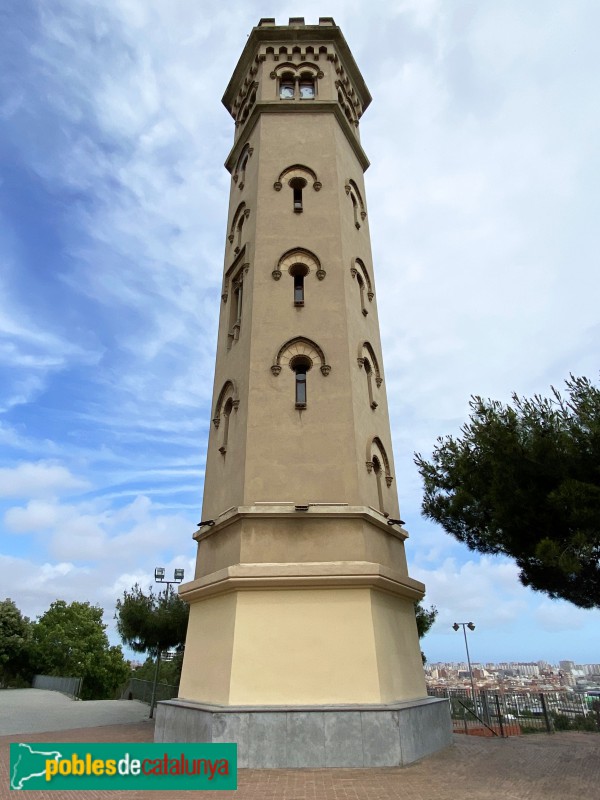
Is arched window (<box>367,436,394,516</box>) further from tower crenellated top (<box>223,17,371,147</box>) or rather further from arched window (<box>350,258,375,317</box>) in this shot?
tower crenellated top (<box>223,17,371,147</box>)

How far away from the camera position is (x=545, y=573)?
11.6 m

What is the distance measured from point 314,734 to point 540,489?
6081 millimetres

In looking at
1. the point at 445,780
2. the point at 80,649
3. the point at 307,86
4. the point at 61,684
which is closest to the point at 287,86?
the point at 307,86

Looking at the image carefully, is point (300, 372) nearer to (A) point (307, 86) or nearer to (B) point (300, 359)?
(B) point (300, 359)

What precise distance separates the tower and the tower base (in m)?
0.02

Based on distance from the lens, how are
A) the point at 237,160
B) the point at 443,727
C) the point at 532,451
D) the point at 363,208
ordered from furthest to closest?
the point at 237,160 < the point at 363,208 < the point at 443,727 < the point at 532,451

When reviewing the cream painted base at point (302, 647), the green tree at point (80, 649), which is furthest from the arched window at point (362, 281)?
the green tree at point (80, 649)

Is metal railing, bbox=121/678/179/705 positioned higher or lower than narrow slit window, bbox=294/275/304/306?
lower

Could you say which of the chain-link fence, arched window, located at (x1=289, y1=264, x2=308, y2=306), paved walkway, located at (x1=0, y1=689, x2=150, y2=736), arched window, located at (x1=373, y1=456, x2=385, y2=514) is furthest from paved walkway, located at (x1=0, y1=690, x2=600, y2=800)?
arched window, located at (x1=289, y1=264, x2=308, y2=306)

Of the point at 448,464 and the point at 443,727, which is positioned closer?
the point at 443,727

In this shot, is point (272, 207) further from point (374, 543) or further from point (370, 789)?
point (370, 789)

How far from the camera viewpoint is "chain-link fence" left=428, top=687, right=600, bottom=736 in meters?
16.0

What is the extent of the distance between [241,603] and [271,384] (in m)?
5.25

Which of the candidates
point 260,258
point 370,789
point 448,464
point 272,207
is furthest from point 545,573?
point 272,207
